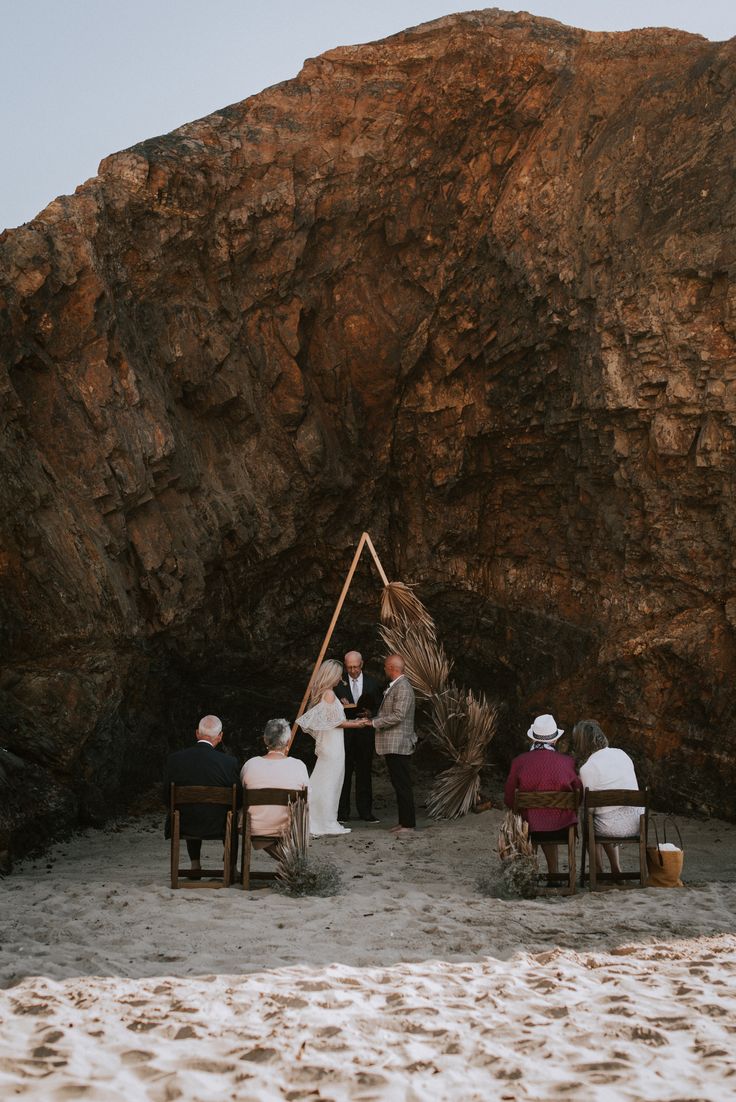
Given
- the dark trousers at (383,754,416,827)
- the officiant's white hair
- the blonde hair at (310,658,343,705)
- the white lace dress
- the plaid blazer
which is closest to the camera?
the officiant's white hair

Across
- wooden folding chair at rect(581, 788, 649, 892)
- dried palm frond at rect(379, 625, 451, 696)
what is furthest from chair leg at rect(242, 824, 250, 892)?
dried palm frond at rect(379, 625, 451, 696)

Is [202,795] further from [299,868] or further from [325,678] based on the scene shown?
[325,678]

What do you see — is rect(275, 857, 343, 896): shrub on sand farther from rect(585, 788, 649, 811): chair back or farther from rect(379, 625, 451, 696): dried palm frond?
rect(379, 625, 451, 696): dried palm frond

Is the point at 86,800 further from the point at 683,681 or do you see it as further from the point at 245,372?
the point at 683,681

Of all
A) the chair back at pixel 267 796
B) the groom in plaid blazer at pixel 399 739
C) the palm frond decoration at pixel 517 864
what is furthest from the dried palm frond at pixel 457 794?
the chair back at pixel 267 796

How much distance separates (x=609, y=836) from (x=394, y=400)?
20.0 feet

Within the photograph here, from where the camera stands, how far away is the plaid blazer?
984 centimetres

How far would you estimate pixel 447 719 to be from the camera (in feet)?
33.6

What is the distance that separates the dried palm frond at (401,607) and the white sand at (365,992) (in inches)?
146

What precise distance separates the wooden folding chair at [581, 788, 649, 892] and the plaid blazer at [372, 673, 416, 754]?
9.38 ft

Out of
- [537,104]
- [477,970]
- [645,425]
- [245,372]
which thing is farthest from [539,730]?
[537,104]

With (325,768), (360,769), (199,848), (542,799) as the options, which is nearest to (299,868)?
(199,848)

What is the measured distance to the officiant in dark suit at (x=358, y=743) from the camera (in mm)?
10547

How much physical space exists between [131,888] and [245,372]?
5935 mm
